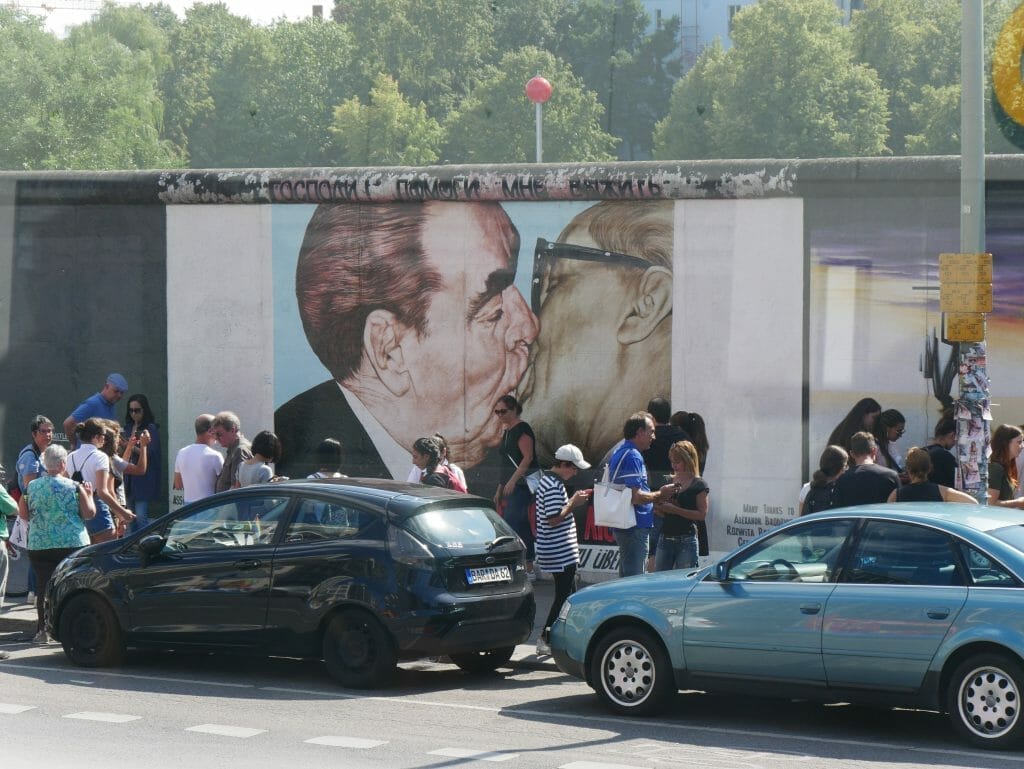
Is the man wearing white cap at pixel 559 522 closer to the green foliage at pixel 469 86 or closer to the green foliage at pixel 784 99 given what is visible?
the green foliage at pixel 469 86

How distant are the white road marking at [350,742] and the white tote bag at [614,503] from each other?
3468 mm

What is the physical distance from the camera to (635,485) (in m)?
12.4

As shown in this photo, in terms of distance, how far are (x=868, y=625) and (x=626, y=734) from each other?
162 centimetres

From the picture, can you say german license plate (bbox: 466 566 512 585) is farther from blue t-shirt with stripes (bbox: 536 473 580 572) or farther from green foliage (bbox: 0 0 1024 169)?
green foliage (bbox: 0 0 1024 169)

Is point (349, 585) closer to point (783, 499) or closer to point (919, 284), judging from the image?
point (783, 499)

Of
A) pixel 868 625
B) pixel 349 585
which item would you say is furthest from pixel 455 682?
pixel 868 625

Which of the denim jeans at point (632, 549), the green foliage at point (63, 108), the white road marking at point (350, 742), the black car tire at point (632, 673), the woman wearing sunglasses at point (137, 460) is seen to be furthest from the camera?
the green foliage at point (63, 108)

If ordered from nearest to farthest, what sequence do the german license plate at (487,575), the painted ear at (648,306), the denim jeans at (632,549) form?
the german license plate at (487,575), the denim jeans at (632,549), the painted ear at (648,306)

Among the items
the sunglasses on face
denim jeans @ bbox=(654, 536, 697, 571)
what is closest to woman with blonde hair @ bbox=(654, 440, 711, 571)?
denim jeans @ bbox=(654, 536, 697, 571)

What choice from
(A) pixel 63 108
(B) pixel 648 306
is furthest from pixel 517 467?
(A) pixel 63 108

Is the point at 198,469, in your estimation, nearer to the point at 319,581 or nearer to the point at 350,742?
the point at 319,581

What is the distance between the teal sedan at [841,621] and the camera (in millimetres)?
8859

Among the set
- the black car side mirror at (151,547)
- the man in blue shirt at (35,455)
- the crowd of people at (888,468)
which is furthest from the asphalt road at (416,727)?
the man in blue shirt at (35,455)

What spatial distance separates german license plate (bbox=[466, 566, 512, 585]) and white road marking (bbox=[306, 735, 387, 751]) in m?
2.07
